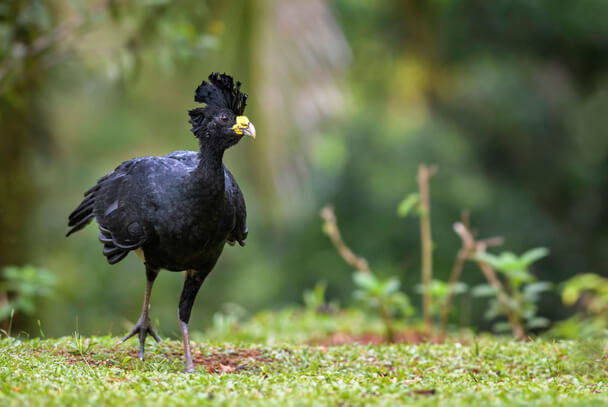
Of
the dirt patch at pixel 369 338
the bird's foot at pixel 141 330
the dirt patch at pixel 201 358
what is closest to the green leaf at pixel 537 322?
the dirt patch at pixel 369 338

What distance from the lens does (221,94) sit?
14.2ft

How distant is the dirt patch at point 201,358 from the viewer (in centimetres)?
429

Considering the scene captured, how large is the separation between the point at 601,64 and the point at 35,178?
33.0 feet

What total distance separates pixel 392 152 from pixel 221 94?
7842 mm

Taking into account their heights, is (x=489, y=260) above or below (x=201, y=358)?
above

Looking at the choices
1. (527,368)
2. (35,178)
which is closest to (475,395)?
(527,368)

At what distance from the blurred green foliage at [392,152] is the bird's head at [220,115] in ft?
13.7

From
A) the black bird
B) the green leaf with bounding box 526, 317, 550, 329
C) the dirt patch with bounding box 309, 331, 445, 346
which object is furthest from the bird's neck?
the green leaf with bounding box 526, 317, 550, 329

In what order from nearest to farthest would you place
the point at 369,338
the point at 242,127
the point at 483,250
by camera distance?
the point at 242,127 → the point at 483,250 → the point at 369,338

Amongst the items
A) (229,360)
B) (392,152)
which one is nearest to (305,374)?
(229,360)

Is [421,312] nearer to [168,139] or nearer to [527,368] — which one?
[168,139]

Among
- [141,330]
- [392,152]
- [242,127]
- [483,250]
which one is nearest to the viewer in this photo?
[242,127]

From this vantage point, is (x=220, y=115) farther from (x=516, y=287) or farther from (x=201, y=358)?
(x=516, y=287)

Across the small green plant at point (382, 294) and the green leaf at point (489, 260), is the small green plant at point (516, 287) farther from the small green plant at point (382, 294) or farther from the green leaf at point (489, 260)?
the small green plant at point (382, 294)
